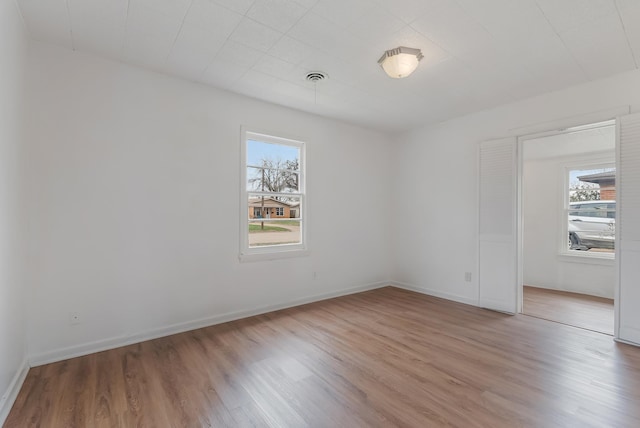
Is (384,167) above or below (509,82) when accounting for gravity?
below

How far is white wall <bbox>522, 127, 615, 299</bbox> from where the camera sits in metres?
4.68

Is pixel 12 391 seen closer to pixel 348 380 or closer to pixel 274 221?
pixel 348 380

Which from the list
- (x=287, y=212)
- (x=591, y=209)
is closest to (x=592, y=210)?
(x=591, y=209)

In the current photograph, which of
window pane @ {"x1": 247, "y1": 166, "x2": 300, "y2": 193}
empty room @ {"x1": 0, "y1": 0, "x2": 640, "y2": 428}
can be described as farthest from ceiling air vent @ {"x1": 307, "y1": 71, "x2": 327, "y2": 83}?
window pane @ {"x1": 247, "y1": 166, "x2": 300, "y2": 193}

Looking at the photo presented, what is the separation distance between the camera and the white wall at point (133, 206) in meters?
2.52

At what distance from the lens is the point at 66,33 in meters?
2.39

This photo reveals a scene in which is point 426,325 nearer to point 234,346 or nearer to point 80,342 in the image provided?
point 234,346

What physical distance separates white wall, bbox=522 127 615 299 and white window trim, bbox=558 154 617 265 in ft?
0.04

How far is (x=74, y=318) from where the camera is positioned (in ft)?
8.55

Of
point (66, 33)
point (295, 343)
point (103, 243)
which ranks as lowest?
point (295, 343)

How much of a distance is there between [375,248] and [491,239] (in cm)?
180

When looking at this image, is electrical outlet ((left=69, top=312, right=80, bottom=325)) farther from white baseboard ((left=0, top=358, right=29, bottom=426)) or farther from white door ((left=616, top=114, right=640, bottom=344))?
white door ((left=616, top=114, right=640, bottom=344))

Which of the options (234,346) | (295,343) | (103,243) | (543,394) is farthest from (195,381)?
(543,394)

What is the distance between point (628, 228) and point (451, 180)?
78.9 inches
